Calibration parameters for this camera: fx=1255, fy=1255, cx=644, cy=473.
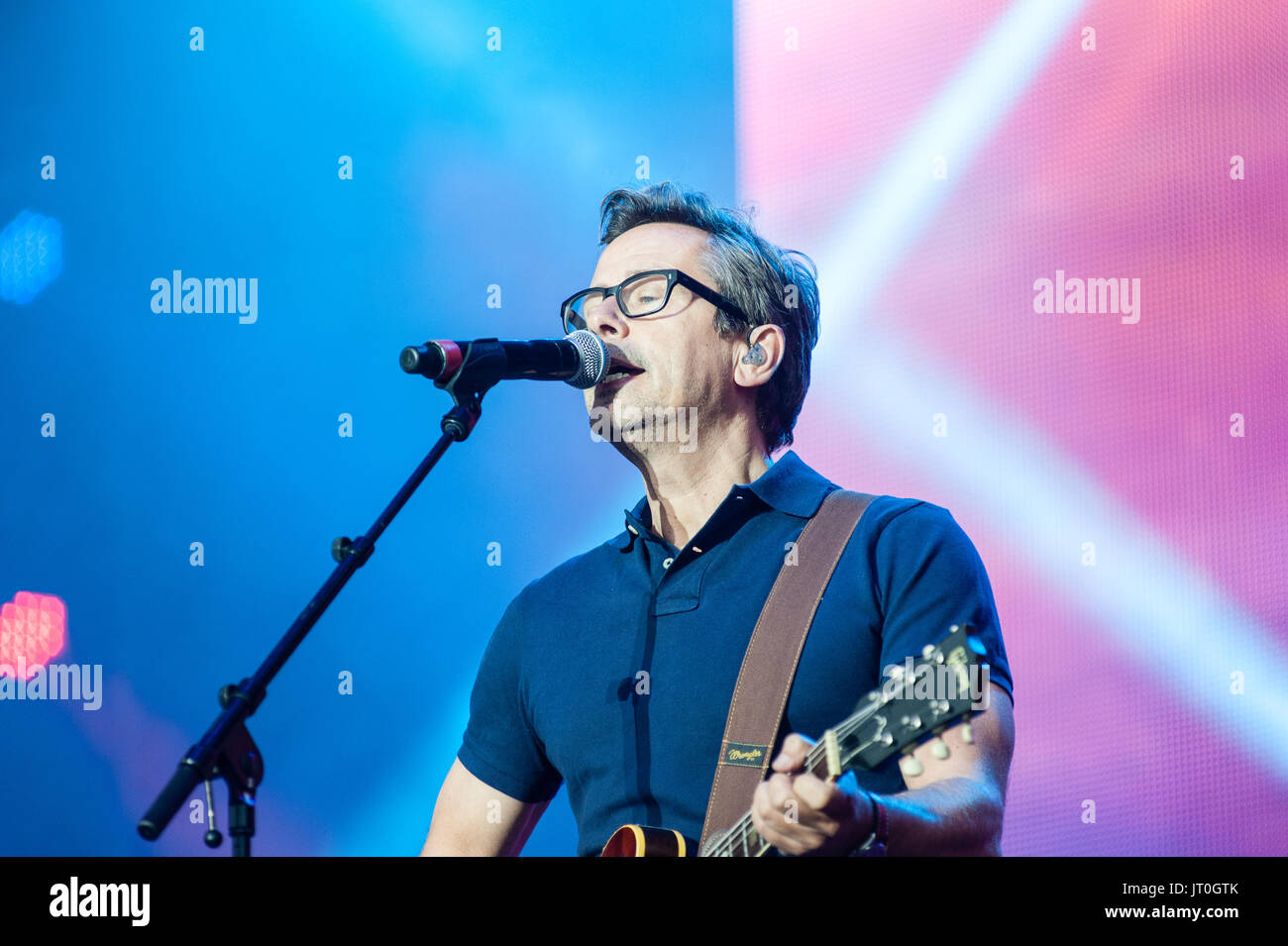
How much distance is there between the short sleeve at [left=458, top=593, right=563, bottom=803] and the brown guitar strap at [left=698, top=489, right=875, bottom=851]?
0.58m

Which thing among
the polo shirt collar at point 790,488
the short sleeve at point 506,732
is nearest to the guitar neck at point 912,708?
the polo shirt collar at point 790,488

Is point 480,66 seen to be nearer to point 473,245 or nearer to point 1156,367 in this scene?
point 473,245

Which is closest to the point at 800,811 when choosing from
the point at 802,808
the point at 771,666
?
the point at 802,808

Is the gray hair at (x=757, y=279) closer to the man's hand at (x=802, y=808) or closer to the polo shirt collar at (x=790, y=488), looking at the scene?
the polo shirt collar at (x=790, y=488)

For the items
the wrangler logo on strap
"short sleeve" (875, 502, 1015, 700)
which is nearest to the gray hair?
"short sleeve" (875, 502, 1015, 700)

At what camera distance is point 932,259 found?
10.1 ft

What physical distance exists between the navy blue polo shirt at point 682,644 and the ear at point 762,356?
0.22 metres

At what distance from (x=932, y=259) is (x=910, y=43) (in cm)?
58

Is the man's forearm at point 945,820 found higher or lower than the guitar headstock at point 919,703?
lower

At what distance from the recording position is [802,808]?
61.0 inches

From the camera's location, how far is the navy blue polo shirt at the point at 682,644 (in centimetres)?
227

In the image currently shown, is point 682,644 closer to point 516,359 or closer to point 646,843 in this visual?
point 646,843

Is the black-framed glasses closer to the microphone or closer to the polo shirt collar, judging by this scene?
the microphone
